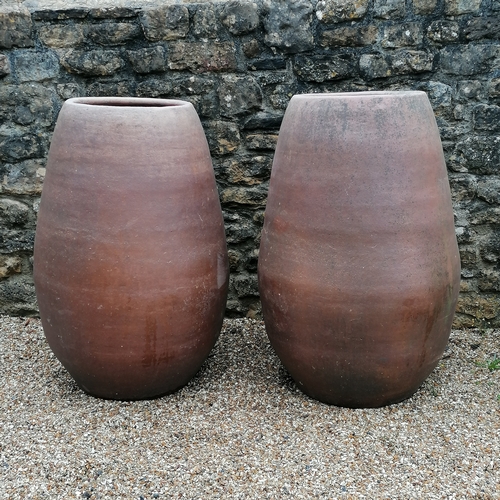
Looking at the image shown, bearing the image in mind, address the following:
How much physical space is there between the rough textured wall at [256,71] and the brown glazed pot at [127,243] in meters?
0.62

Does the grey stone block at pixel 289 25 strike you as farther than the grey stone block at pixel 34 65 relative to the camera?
No

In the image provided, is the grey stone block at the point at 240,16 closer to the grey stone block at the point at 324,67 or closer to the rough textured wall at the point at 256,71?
the rough textured wall at the point at 256,71

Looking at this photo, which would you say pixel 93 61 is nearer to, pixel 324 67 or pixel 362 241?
pixel 324 67

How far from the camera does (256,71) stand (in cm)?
319

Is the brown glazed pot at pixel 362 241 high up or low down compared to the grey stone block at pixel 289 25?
down

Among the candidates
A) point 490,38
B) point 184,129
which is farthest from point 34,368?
point 490,38

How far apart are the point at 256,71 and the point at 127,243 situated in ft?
4.04

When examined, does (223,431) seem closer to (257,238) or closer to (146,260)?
(146,260)

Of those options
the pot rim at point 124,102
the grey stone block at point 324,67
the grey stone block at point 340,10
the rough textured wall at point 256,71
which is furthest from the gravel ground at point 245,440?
the grey stone block at point 340,10

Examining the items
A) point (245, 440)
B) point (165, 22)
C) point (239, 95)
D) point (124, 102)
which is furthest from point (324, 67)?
point (245, 440)

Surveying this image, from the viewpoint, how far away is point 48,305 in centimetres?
260

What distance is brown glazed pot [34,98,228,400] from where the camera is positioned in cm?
243

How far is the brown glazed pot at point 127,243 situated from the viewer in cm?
243

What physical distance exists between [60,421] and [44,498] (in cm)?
47
